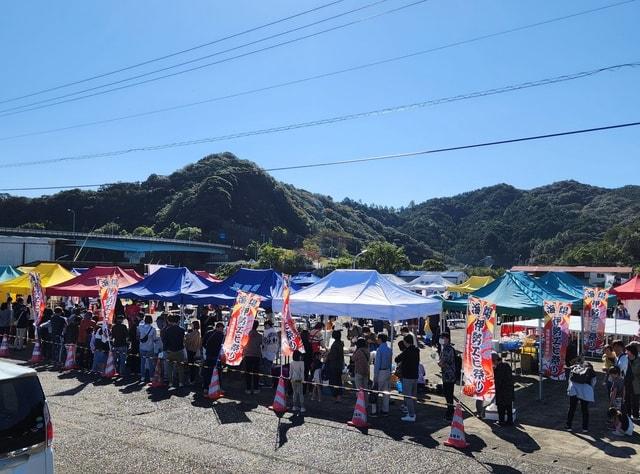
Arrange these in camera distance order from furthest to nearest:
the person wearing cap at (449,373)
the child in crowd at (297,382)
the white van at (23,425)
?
1. the child in crowd at (297,382)
2. the person wearing cap at (449,373)
3. the white van at (23,425)

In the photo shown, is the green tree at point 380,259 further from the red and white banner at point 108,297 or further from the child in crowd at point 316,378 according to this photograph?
the child in crowd at point 316,378

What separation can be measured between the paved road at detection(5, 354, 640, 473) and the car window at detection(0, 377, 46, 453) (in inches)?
115

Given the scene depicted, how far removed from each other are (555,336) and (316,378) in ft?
21.3

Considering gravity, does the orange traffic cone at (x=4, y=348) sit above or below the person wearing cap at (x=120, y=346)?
below

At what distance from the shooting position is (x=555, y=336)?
13.6 metres

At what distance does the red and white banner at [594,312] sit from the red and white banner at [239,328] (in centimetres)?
1038

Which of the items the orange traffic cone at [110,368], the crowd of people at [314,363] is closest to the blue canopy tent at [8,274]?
the crowd of people at [314,363]

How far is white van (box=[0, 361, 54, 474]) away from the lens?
4.89 m

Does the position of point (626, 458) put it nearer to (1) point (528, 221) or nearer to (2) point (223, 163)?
(2) point (223, 163)

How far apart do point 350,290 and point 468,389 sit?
468 centimetres

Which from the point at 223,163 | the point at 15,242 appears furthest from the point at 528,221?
the point at 15,242

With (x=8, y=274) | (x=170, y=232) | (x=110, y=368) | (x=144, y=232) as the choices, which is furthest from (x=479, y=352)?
(x=170, y=232)

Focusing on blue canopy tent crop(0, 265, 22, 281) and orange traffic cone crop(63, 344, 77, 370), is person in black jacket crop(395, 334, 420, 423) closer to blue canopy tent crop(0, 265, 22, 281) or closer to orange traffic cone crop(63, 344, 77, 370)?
orange traffic cone crop(63, 344, 77, 370)

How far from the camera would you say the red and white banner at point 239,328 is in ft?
41.0
